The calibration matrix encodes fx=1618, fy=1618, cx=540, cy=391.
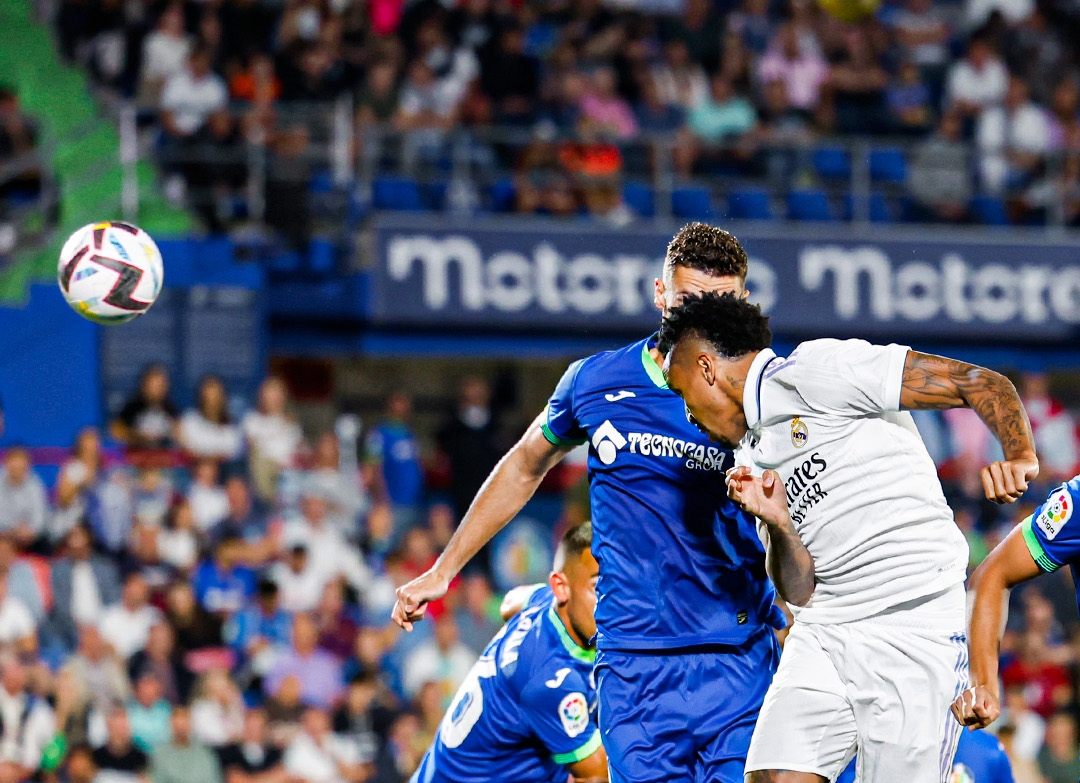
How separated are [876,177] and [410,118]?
453cm

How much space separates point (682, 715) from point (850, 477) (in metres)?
1.01

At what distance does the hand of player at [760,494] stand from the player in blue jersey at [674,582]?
2.10 ft

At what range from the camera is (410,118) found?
14.7m

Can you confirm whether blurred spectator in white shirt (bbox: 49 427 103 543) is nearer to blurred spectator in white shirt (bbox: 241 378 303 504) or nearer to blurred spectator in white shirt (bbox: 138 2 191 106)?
blurred spectator in white shirt (bbox: 241 378 303 504)

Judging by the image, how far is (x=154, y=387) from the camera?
1246 centimetres

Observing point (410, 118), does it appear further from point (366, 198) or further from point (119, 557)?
point (119, 557)

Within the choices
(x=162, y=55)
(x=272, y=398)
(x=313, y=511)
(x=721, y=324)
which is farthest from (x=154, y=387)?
(x=721, y=324)

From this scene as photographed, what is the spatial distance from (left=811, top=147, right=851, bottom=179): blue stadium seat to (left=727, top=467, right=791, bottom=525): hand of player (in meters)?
11.3

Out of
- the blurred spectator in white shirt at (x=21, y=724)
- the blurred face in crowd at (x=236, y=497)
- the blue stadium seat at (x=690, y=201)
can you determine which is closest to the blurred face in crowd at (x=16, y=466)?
the blurred face in crowd at (x=236, y=497)

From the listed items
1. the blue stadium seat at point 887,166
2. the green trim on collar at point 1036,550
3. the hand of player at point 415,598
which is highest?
the blue stadium seat at point 887,166

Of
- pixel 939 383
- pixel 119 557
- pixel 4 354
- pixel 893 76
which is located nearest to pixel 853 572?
pixel 939 383

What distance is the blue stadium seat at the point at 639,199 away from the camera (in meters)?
15.0

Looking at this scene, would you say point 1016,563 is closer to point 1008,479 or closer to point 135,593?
point 1008,479

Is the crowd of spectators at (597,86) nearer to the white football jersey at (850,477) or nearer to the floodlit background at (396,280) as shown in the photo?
the floodlit background at (396,280)
